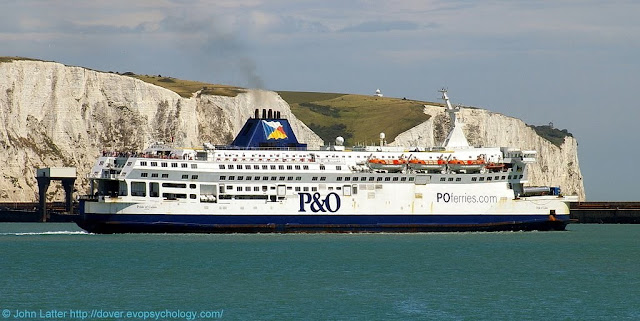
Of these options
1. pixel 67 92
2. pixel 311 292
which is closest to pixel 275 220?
pixel 311 292

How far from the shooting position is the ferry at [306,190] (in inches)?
2435

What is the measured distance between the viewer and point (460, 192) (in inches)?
2621

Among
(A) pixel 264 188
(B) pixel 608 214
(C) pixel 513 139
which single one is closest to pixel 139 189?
(A) pixel 264 188

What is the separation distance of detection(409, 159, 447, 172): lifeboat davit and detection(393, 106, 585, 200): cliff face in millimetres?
56777

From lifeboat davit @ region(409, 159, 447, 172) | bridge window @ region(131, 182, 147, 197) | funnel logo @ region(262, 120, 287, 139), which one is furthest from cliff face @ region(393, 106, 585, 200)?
bridge window @ region(131, 182, 147, 197)

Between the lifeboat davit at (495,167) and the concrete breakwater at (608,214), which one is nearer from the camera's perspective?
the lifeboat davit at (495,167)

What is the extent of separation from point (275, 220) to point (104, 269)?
18978 millimetres

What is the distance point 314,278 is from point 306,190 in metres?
21.1

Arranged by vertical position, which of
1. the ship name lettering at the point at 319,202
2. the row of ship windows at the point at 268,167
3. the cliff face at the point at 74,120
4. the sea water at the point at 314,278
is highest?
the cliff face at the point at 74,120

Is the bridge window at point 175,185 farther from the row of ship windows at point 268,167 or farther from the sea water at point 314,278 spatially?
the sea water at point 314,278

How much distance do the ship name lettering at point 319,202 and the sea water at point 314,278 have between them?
5.76 feet

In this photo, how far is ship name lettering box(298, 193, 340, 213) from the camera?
63938mm

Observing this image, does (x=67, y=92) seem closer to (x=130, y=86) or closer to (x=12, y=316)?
(x=130, y=86)

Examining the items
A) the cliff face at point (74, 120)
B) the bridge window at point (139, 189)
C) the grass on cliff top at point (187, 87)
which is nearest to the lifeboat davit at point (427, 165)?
the bridge window at point (139, 189)
